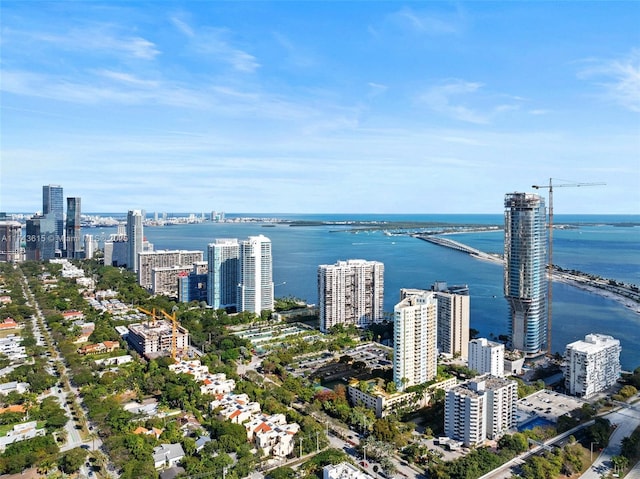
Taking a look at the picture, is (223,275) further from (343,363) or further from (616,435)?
(616,435)

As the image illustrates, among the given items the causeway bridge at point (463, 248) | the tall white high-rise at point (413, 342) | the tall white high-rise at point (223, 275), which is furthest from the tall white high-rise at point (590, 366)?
the causeway bridge at point (463, 248)

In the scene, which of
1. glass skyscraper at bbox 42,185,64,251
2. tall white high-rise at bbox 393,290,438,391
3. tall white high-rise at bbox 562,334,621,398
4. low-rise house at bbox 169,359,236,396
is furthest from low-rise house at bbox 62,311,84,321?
glass skyscraper at bbox 42,185,64,251

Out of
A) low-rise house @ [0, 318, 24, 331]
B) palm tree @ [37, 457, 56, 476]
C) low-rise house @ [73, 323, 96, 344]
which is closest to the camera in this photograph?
palm tree @ [37, 457, 56, 476]

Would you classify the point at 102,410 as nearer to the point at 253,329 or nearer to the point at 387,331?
the point at 253,329

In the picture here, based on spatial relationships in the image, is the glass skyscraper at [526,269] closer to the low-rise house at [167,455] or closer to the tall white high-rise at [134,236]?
the low-rise house at [167,455]

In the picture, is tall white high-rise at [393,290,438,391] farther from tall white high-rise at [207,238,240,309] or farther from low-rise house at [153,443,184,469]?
tall white high-rise at [207,238,240,309]

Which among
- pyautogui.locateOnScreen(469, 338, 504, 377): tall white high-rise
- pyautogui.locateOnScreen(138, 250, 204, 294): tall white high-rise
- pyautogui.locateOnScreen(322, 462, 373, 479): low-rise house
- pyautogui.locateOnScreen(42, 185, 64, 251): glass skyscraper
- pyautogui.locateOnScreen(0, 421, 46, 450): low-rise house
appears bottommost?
pyautogui.locateOnScreen(0, 421, 46, 450): low-rise house
